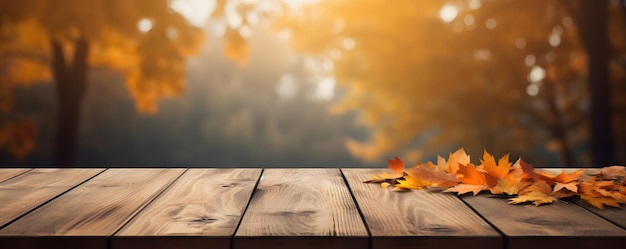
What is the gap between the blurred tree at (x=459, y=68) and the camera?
8031 millimetres

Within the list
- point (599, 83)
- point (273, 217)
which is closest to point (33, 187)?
point (273, 217)

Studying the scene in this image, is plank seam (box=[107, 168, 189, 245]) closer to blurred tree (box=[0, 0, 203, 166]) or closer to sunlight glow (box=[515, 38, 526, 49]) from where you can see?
blurred tree (box=[0, 0, 203, 166])

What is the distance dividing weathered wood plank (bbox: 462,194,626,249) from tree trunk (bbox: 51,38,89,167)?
25.4ft

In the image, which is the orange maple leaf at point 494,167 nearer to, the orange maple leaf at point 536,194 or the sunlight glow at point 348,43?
the orange maple leaf at point 536,194

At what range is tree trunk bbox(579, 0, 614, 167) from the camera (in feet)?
21.2

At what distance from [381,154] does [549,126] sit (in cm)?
252

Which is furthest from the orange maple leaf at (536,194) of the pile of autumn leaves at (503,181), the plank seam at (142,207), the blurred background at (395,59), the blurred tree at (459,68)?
the blurred tree at (459,68)

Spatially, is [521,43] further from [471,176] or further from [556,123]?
[471,176]

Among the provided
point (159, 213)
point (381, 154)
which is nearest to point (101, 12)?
point (381, 154)

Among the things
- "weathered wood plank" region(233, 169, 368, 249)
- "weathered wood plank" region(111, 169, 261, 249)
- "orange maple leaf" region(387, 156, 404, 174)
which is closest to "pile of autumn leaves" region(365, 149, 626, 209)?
"orange maple leaf" region(387, 156, 404, 174)

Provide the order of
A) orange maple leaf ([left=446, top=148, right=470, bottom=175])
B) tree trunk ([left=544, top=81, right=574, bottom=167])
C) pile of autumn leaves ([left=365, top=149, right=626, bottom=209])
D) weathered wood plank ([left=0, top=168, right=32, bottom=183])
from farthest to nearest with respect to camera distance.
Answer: tree trunk ([left=544, top=81, right=574, bottom=167]), weathered wood plank ([left=0, top=168, right=32, bottom=183]), orange maple leaf ([left=446, top=148, right=470, bottom=175]), pile of autumn leaves ([left=365, top=149, right=626, bottom=209])

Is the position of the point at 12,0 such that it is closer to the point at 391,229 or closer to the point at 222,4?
the point at 222,4

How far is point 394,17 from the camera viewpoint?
8.04 meters

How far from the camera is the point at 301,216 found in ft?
3.80
